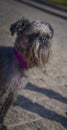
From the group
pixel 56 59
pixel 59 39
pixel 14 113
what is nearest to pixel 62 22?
pixel 59 39

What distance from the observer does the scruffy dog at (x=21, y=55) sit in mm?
5543

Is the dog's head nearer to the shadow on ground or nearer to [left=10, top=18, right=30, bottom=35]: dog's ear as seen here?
[left=10, top=18, right=30, bottom=35]: dog's ear

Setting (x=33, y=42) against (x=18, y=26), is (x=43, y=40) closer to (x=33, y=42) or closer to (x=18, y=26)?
(x=33, y=42)

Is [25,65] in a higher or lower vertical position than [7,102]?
higher

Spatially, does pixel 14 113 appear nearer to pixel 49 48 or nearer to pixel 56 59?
pixel 49 48

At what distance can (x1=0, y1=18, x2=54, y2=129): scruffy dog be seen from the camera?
5543 mm

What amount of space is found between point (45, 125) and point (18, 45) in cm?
170

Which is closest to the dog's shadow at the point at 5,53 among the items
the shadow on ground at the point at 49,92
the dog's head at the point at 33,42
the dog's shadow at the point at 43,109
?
the dog's head at the point at 33,42

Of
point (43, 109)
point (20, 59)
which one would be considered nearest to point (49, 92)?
point (43, 109)

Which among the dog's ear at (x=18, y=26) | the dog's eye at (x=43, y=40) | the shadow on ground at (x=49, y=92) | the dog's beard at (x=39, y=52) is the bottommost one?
the shadow on ground at (x=49, y=92)

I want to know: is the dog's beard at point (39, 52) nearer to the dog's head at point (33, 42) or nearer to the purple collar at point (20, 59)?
the dog's head at point (33, 42)

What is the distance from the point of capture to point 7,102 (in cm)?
597

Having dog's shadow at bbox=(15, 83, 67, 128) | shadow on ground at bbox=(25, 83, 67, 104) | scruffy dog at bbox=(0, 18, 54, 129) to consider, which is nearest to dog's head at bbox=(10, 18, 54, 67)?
scruffy dog at bbox=(0, 18, 54, 129)

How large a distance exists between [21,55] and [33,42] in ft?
1.18
